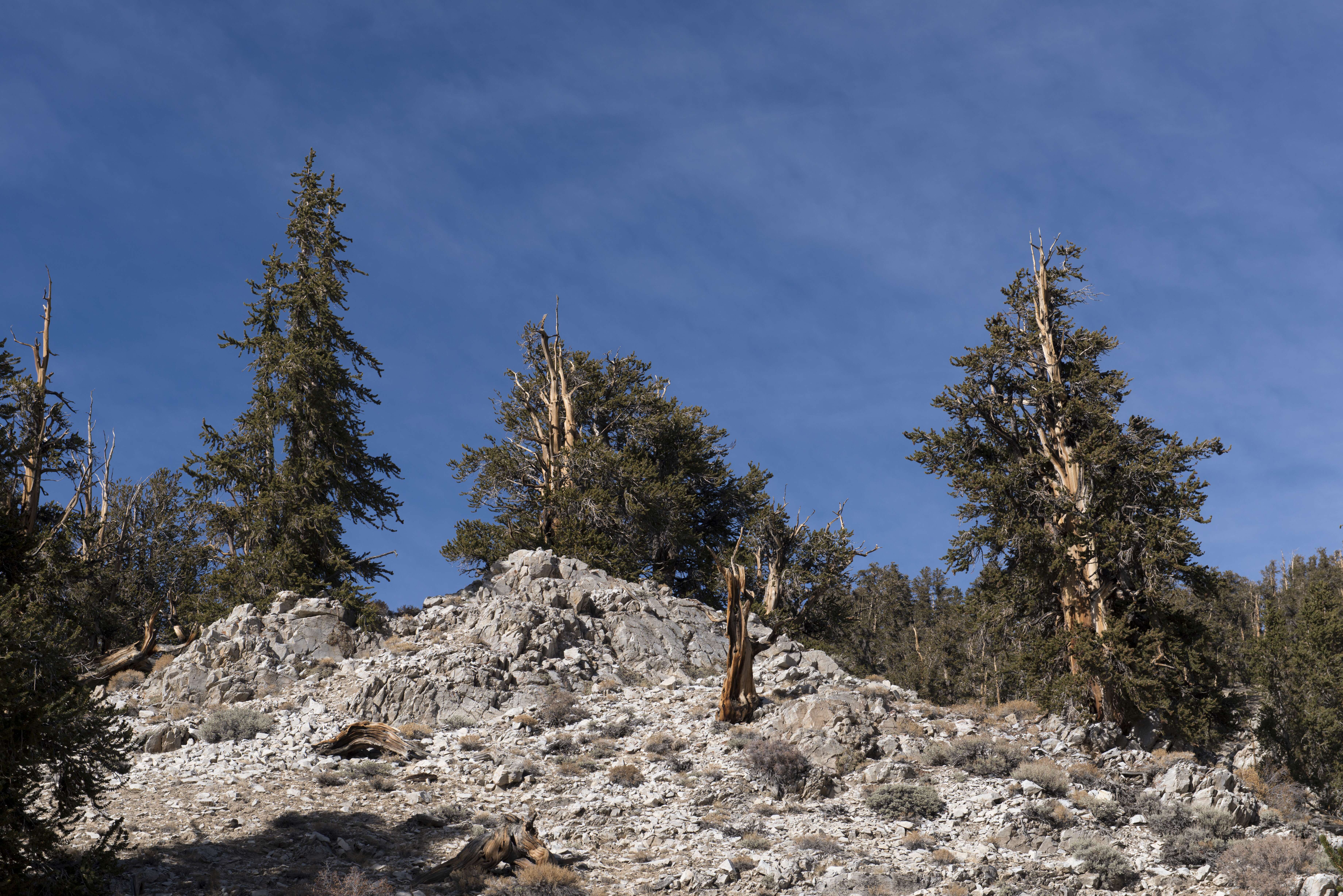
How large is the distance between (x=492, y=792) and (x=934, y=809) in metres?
8.24

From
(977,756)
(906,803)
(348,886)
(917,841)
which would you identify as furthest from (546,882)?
(977,756)

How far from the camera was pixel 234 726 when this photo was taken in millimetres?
20531

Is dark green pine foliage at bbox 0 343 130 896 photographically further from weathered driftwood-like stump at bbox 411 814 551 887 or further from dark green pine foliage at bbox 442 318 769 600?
dark green pine foliage at bbox 442 318 769 600

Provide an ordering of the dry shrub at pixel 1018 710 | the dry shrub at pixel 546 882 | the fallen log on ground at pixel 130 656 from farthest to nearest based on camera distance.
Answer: the fallen log on ground at pixel 130 656 < the dry shrub at pixel 1018 710 < the dry shrub at pixel 546 882

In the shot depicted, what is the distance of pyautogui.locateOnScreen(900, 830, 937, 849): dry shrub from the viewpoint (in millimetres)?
16250

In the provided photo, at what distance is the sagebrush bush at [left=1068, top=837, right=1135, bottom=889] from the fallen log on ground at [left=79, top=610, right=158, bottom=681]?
23921 millimetres

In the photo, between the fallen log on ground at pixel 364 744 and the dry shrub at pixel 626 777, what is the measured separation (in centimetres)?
411

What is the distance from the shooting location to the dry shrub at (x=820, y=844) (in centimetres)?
1584

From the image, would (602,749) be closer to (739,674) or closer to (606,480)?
(739,674)

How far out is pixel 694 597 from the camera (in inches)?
1395

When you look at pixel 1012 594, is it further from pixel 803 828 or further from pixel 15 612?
pixel 15 612

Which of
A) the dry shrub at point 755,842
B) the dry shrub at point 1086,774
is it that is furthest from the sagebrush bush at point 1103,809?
the dry shrub at point 755,842

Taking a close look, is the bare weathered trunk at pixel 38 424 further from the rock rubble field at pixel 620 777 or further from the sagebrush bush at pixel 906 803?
the sagebrush bush at pixel 906 803

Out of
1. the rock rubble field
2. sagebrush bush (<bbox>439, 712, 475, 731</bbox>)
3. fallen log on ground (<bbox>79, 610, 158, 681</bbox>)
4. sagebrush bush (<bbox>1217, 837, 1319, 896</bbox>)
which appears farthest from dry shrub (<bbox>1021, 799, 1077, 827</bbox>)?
fallen log on ground (<bbox>79, 610, 158, 681</bbox>)
